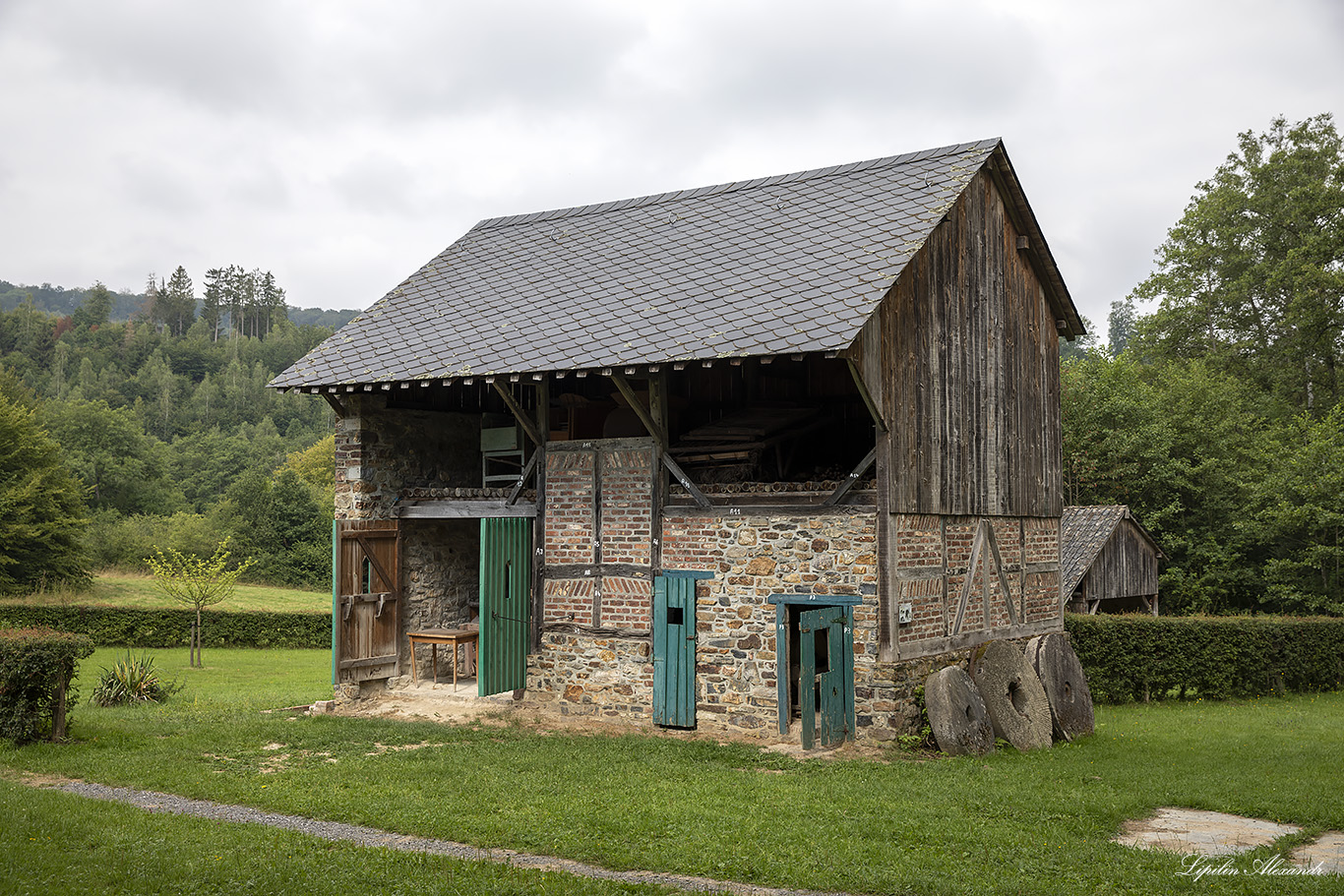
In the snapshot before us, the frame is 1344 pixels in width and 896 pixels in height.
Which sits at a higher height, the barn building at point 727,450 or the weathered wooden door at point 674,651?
the barn building at point 727,450

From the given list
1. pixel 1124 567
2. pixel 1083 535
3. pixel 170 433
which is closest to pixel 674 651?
pixel 1083 535

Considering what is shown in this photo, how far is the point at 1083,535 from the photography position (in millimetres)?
23969

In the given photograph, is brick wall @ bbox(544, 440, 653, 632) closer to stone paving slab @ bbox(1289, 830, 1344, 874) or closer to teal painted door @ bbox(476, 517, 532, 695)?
teal painted door @ bbox(476, 517, 532, 695)

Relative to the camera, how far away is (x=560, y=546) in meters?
13.5

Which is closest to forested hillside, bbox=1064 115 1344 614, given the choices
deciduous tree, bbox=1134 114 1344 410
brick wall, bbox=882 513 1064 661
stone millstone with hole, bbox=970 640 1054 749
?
deciduous tree, bbox=1134 114 1344 410

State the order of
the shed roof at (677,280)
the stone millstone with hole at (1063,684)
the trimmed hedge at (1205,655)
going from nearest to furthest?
1. the shed roof at (677,280)
2. the stone millstone with hole at (1063,684)
3. the trimmed hedge at (1205,655)

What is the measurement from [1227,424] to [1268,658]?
12645 mm

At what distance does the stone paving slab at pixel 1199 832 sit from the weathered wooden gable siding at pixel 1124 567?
15.3 metres

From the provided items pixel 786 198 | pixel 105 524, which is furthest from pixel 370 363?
pixel 105 524

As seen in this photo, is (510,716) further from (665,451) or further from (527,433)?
(665,451)

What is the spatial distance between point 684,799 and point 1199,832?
4.05m

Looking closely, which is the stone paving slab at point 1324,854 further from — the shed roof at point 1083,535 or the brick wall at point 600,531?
the shed roof at point 1083,535

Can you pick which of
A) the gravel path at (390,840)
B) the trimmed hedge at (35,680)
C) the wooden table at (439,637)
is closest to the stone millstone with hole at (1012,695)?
the gravel path at (390,840)

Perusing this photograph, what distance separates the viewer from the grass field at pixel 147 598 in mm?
29545
